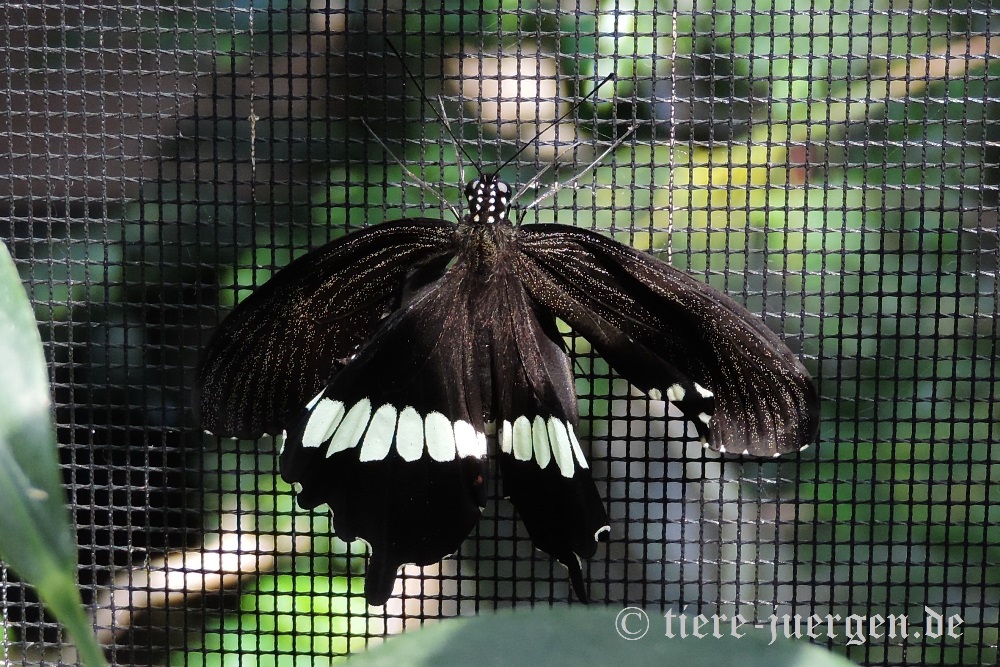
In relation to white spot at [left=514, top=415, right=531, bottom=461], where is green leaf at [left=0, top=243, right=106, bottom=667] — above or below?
above

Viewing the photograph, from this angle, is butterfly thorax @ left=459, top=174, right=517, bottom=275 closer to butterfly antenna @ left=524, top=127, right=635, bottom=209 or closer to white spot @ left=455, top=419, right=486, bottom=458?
butterfly antenna @ left=524, top=127, right=635, bottom=209

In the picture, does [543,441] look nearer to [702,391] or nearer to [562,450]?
[562,450]

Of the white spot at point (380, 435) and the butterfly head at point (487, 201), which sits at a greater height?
the butterfly head at point (487, 201)

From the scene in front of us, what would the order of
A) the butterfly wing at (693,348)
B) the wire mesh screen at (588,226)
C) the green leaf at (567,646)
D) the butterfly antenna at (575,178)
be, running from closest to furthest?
the green leaf at (567,646) → the butterfly wing at (693,348) → the butterfly antenna at (575,178) → the wire mesh screen at (588,226)

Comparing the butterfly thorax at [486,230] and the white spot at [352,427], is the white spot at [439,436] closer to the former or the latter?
the white spot at [352,427]

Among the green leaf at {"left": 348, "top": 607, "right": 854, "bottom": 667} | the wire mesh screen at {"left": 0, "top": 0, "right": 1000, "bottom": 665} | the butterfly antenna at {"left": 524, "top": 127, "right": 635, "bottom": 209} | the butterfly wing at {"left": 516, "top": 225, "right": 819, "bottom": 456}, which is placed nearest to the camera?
the green leaf at {"left": 348, "top": 607, "right": 854, "bottom": 667}

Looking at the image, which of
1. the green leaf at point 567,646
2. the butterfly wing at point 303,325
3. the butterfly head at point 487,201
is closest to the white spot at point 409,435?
the butterfly wing at point 303,325

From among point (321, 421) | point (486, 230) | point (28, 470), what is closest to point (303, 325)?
point (321, 421)

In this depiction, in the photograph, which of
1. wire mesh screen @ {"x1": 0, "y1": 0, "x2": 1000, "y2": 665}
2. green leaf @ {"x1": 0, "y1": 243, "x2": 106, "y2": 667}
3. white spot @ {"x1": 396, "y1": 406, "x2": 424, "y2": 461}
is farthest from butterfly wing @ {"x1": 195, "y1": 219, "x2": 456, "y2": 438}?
green leaf @ {"x1": 0, "y1": 243, "x2": 106, "y2": 667}
